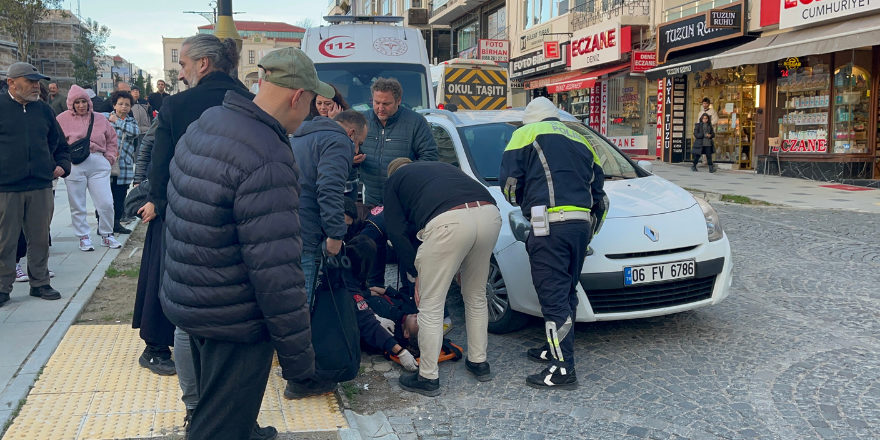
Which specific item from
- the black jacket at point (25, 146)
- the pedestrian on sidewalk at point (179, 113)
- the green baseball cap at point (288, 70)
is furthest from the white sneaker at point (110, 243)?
the green baseball cap at point (288, 70)

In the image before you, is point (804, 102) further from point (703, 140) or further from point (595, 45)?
point (595, 45)

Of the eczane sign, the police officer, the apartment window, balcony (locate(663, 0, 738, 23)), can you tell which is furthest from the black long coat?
the police officer

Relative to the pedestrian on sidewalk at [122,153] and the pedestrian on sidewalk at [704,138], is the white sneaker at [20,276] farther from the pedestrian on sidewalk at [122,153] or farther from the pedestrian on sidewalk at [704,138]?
the pedestrian on sidewalk at [704,138]

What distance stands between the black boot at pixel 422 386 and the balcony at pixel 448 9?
3383 cm

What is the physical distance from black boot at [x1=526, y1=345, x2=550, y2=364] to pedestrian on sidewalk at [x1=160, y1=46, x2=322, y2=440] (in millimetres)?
2364

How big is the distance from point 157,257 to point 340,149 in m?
1.22

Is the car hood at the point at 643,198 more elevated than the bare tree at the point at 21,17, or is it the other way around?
the bare tree at the point at 21,17

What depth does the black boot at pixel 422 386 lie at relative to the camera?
13.8 ft

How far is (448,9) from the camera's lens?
126 ft

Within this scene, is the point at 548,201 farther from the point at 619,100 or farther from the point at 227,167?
the point at 619,100

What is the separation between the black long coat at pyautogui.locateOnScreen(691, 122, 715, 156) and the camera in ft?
60.6

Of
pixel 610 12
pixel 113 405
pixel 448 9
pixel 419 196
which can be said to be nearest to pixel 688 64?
pixel 610 12

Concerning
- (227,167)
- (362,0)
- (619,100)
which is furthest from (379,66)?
(362,0)

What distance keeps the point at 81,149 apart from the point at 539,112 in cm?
539
